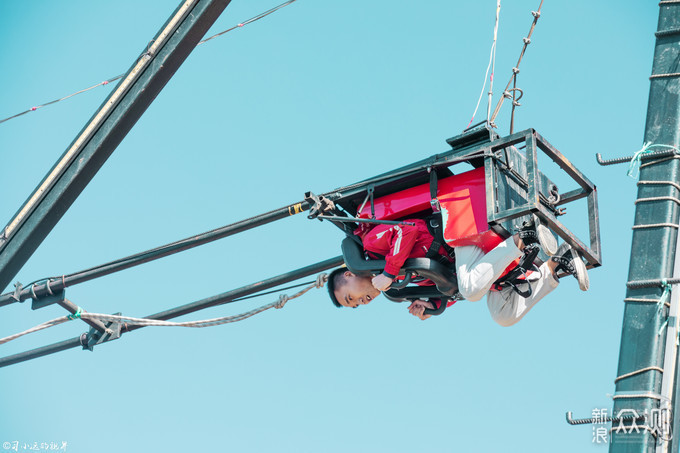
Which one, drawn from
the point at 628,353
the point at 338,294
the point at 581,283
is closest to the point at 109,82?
the point at 338,294

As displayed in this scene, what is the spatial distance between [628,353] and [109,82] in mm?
6665

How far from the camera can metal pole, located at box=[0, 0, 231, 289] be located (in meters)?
8.11

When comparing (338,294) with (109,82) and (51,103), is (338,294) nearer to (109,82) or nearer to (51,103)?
(109,82)

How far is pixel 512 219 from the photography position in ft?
22.7

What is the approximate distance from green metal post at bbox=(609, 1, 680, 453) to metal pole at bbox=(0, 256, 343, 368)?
9.58ft

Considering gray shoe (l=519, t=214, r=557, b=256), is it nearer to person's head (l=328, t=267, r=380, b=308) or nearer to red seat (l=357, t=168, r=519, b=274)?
red seat (l=357, t=168, r=519, b=274)

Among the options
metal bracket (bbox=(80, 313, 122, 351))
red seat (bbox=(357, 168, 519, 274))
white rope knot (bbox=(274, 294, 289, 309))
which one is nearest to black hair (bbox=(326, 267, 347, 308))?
white rope knot (bbox=(274, 294, 289, 309))

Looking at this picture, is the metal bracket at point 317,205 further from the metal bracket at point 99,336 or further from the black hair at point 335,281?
the metal bracket at point 99,336

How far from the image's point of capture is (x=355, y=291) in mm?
8039

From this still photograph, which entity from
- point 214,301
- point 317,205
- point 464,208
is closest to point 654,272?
point 464,208

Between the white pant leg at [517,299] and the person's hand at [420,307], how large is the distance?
0.47 meters

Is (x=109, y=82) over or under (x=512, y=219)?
over

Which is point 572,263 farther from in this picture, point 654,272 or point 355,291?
point 355,291

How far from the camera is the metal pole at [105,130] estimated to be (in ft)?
26.6
